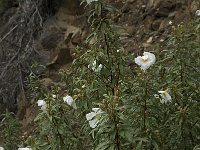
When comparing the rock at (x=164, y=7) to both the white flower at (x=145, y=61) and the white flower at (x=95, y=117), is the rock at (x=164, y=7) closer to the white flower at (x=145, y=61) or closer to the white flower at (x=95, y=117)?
the white flower at (x=145, y=61)

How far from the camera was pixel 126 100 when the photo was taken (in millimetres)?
3648

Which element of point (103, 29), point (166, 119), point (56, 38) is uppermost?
point (103, 29)

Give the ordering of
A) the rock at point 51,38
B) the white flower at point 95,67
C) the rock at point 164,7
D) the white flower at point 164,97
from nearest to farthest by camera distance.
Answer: the white flower at point 164,97 → the white flower at point 95,67 → the rock at point 164,7 → the rock at point 51,38

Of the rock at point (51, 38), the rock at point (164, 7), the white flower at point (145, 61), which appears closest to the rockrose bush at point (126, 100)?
the white flower at point (145, 61)

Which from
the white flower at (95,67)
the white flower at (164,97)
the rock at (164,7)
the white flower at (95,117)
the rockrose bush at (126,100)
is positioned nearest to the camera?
the white flower at (95,117)

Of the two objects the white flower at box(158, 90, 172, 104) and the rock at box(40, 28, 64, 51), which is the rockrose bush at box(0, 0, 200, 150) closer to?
the white flower at box(158, 90, 172, 104)

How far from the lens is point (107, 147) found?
3252 mm

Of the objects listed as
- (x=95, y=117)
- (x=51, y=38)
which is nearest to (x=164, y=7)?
(x=51, y=38)

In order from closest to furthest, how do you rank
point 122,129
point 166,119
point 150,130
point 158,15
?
point 122,129 < point 150,130 < point 166,119 < point 158,15

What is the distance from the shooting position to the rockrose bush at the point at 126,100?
11.2 ft

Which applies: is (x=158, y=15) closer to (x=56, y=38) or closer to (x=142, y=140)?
(x=56, y=38)

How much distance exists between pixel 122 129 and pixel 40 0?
563 centimetres

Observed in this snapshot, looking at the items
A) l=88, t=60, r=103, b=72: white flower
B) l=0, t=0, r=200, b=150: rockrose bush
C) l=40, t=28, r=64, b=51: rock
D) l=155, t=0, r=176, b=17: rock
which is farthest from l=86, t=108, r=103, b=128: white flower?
l=40, t=28, r=64, b=51: rock

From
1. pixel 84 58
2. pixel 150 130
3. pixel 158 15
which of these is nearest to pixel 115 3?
pixel 158 15
